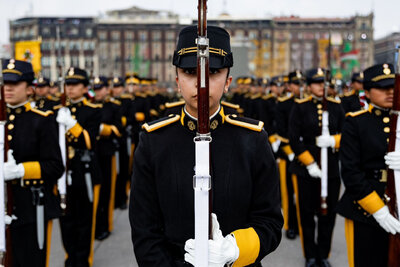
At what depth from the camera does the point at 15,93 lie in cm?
349

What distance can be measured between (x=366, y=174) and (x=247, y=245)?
74.4 inches

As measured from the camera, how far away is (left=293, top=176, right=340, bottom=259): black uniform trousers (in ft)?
15.6

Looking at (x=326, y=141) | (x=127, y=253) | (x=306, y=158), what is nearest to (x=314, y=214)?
(x=306, y=158)

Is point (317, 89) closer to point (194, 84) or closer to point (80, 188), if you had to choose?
point (80, 188)

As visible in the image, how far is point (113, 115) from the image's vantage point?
21.7 feet

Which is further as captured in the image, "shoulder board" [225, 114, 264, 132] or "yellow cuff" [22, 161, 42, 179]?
"yellow cuff" [22, 161, 42, 179]

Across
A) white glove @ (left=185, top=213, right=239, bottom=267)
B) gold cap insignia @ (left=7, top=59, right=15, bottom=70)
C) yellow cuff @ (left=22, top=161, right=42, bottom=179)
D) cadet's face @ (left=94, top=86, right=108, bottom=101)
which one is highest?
gold cap insignia @ (left=7, top=59, right=15, bottom=70)

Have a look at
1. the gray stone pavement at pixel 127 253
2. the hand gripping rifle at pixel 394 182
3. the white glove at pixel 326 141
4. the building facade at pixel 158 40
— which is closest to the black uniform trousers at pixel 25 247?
the gray stone pavement at pixel 127 253

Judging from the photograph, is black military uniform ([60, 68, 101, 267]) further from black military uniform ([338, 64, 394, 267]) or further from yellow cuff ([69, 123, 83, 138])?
black military uniform ([338, 64, 394, 267])

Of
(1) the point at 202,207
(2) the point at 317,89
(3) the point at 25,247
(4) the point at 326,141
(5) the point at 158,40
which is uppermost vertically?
(5) the point at 158,40

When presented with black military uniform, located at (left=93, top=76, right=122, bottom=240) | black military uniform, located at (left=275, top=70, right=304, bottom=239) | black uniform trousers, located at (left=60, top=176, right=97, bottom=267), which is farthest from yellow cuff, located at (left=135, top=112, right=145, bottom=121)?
black uniform trousers, located at (left=60, top=176, right=97, bottom=267)

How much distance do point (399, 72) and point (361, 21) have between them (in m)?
86.3

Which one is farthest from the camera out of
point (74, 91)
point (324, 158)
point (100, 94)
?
point (100, 94)

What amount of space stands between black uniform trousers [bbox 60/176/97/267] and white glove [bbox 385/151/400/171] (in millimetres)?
3305
